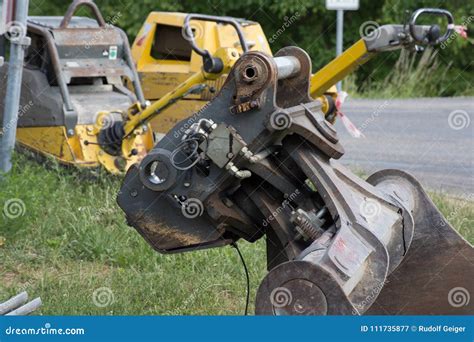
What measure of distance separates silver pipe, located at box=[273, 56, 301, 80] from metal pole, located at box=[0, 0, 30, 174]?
173 inches

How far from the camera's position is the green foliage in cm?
2523

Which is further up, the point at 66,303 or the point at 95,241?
the point at 66,303

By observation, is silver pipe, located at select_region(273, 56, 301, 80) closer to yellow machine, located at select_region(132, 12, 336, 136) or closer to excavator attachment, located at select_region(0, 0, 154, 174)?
excavator attachment, located at select_region(0, 0, 154, 174)

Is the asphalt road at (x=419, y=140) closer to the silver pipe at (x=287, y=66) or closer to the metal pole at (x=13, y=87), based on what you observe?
the metal pole at (x=13, y=87)

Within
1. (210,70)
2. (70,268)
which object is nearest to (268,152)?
(70,268)

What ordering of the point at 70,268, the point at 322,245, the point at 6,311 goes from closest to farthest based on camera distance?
the point at 322,245, the point at 6,311, the point at 70,268

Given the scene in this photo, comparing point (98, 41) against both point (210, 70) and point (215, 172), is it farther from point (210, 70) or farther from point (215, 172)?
point (215, 172)

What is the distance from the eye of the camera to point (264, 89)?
508 cm

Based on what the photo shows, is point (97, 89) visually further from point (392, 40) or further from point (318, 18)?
point (318, 18)

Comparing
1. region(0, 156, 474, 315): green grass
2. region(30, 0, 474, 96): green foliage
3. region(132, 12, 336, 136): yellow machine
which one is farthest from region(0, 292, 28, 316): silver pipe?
region(30, 0, 474, 96): green foliage

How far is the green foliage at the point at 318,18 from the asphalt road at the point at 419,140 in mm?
3759

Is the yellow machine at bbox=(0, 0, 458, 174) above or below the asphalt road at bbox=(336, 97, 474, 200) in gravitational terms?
above

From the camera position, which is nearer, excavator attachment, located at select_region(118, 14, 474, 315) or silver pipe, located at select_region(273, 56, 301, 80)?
excavator attachment, located at select_region(118, 14, 474, 315)

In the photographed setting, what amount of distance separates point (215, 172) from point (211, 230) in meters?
0.35
